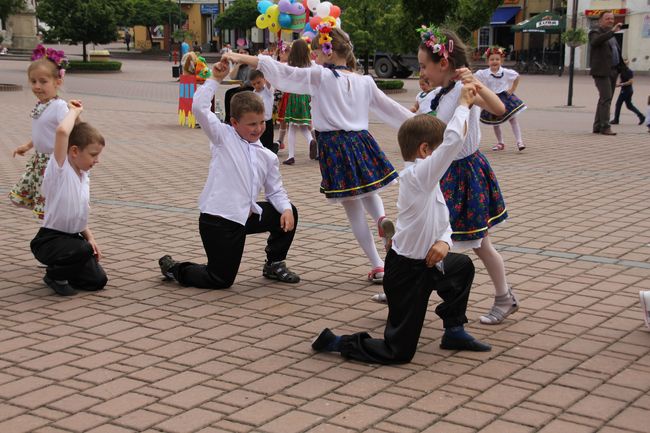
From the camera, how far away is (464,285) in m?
4.76

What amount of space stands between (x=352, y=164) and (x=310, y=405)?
228 cm

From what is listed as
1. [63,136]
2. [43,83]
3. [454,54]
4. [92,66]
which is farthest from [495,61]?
[92,66]

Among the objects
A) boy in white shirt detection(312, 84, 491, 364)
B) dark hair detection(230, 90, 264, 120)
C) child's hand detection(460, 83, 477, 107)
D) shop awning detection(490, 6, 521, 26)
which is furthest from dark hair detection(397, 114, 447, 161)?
shop awning detection(490, 6, 521, 26)

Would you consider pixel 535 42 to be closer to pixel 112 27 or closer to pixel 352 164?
pixel 112 27

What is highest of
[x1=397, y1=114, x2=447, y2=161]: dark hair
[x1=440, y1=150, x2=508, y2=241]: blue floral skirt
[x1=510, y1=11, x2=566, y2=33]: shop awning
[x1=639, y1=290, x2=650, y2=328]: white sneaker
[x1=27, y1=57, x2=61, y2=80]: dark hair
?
[x1=510, y1=11, x2=566, y2=33]: shop awning

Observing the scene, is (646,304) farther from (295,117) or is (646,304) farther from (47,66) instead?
(295,117)

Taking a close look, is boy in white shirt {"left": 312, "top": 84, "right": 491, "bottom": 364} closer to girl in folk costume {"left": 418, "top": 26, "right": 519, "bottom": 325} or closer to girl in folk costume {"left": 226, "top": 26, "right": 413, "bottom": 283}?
girl in folk costume {"left": 418, "top": 26, "right": 519, "bottom": 325}

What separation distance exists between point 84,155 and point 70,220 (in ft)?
1.41

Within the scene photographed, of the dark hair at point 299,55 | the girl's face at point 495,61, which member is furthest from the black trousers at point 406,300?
the girl's face at point 495,61

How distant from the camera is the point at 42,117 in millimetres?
6477

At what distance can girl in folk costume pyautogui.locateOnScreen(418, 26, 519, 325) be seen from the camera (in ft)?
16.5

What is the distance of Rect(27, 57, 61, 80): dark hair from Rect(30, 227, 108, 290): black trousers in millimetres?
1168

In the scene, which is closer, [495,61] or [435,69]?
[435,69]

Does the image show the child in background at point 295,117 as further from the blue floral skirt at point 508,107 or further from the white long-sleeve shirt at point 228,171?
the white long-sleeve shirt at point 228,171
